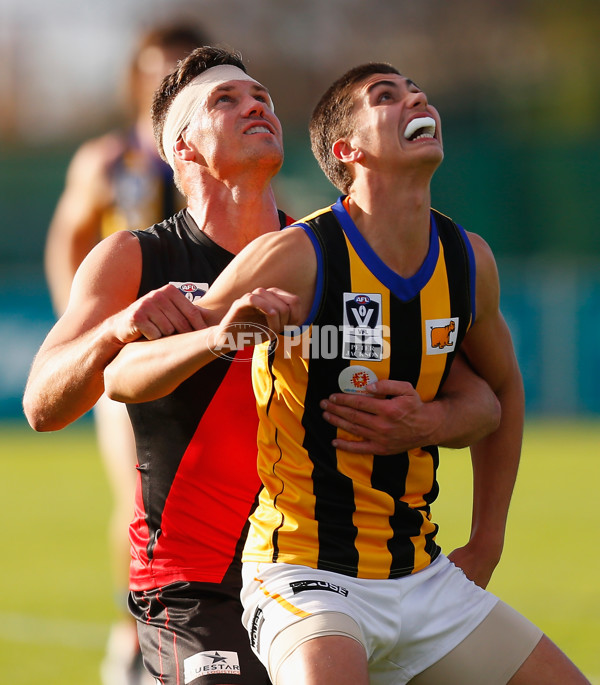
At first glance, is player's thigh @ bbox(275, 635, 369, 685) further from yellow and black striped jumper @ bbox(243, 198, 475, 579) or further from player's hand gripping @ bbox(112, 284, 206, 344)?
player's hand gripping @ bbox(112, 284, 206, 344)

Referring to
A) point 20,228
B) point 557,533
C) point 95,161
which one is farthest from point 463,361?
point 20,228

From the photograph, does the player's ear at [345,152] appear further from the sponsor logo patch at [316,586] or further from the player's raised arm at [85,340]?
the sponsor logo patch at [316,586]

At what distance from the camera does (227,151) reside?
13.3ft

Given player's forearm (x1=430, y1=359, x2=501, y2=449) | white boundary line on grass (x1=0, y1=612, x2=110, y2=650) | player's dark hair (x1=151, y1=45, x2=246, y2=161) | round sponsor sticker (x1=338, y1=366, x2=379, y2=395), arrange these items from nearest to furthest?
round sponsor sticker (x1=338, y1=366, x2=379, y2=395) < player's forearm (x1=430, y1=359, x2=501, y2=449) < player's dark hair (x1=151, y1=45, x2=246, y2=161) < white boundary line on grass (x1=0, y1=612, x2=110, y2=650)

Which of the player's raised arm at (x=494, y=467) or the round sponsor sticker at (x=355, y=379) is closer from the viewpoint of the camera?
the round sponsor sticker at (x=355, y=379)

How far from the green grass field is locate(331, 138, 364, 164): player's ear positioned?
3571 millimetres

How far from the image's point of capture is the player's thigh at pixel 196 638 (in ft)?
11.8

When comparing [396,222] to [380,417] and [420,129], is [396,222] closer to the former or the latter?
[420,129]

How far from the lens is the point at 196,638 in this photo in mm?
3684

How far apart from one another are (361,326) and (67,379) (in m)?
0.93

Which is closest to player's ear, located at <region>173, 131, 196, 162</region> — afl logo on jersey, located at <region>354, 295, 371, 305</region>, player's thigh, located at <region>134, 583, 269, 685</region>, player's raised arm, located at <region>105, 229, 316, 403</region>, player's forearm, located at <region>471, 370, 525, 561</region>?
player's raised arm, located at <region>105, 229, 316, 403</region>

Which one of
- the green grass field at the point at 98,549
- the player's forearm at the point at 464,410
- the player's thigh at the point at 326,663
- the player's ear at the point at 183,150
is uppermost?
the player's ear at the point at 183,150

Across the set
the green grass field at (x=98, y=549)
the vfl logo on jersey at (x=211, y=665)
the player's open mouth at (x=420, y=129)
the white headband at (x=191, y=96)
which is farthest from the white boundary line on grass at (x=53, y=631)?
the player's open mouth at (x=420, y=129)

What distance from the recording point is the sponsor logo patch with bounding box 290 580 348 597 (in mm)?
3270
